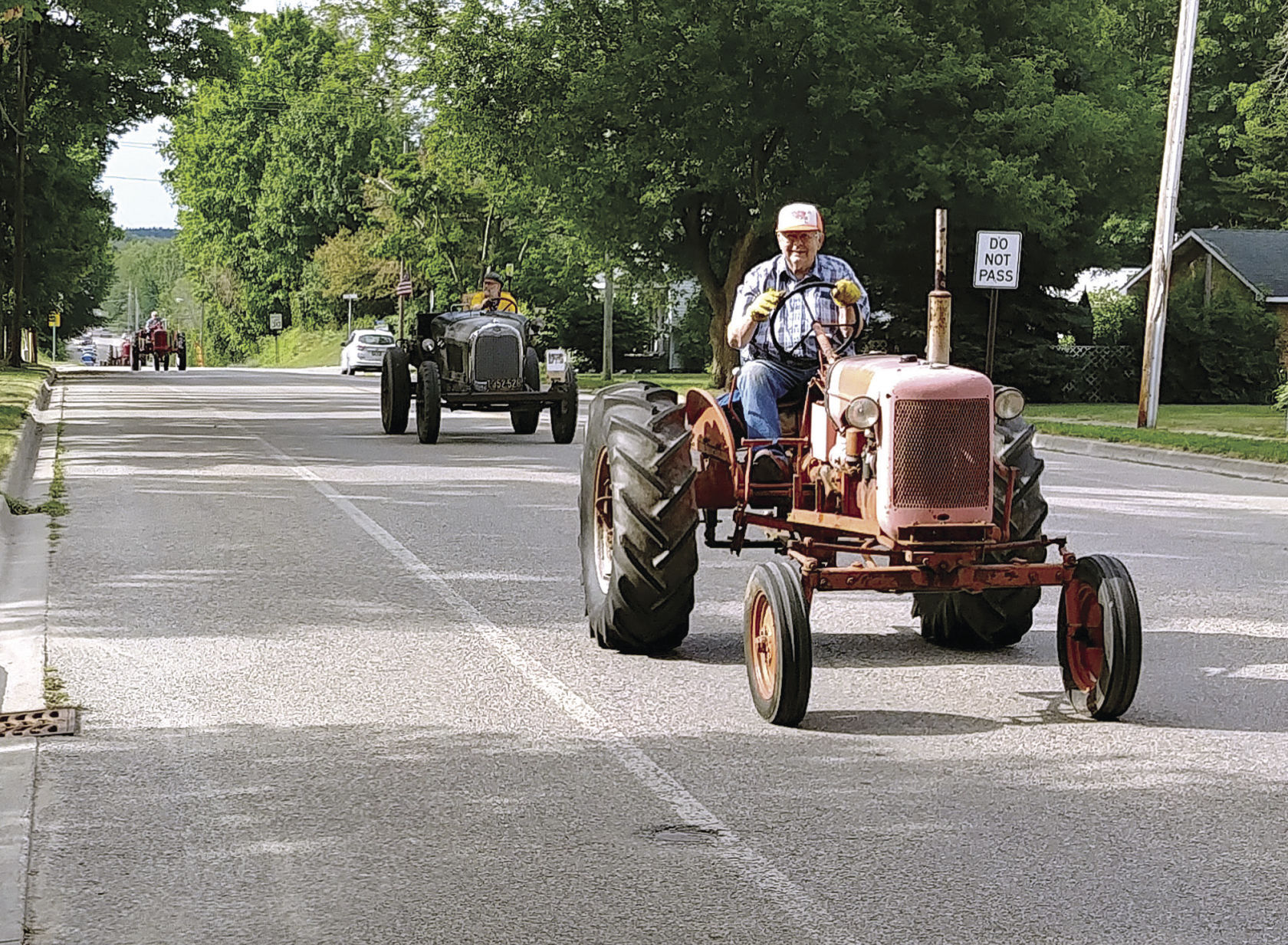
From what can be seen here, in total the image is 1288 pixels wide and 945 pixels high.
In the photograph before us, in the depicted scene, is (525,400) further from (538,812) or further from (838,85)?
(538,812)

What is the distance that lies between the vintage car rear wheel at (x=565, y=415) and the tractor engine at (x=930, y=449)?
1655 centimetres

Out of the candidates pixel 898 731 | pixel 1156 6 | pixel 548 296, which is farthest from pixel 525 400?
pixel 1156 6

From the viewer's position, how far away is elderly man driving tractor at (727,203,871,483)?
9203mm

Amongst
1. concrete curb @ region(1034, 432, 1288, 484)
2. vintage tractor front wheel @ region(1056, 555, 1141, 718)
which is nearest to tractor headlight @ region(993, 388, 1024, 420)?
vintage tractor front wheel @ region(1056, 555, 1141, 718)

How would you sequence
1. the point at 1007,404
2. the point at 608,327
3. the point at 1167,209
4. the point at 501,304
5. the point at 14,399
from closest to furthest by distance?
the point at 1007,404 → the point at 501,304 → the point at 1167,209 → the point at 14,399 → the point at 608,327

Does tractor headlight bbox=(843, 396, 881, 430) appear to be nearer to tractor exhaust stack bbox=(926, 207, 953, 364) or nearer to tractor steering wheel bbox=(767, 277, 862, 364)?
tractor exhaust stack bbox=(926, 207, 953, 364)

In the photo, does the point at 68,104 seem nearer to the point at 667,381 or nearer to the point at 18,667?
the point at 667,381

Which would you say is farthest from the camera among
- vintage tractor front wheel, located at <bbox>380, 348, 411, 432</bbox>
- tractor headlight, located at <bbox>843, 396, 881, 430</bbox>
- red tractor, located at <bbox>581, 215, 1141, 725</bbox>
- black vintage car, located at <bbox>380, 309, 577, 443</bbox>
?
vintage tractor front wheel, located at <bbox>380, 348, 411, 432</bbox>

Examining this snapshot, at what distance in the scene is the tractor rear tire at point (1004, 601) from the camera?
871 centimetres

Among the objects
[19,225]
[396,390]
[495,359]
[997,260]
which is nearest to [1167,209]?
[997,260]

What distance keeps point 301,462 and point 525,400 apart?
4.46m

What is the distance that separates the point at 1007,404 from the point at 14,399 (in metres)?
28.0

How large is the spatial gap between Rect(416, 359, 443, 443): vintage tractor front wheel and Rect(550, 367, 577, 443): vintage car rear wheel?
1436mm

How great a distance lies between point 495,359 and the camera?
24.7 metres
